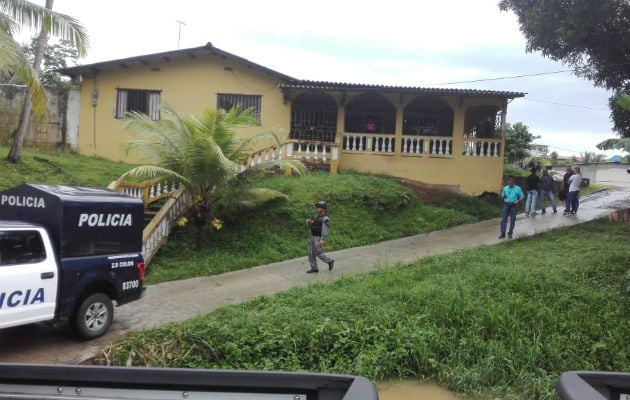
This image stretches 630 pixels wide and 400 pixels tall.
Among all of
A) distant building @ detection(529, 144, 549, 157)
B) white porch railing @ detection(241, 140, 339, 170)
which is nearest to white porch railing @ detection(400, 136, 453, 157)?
white porch railing @ detection(241, 140, 339, 170)

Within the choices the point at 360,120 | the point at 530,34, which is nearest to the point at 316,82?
the point at 360,120

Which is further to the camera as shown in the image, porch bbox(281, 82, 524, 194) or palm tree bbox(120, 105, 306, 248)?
porch bbox(281, 82, 524, 194)

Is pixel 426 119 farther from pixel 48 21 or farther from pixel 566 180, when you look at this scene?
pixel 48 21

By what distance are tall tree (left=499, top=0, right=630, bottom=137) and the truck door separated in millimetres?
12522

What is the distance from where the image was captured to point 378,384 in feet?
16.8

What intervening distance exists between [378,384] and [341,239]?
251 inches

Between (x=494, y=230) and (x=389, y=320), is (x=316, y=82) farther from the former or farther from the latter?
(x=389, y=320)

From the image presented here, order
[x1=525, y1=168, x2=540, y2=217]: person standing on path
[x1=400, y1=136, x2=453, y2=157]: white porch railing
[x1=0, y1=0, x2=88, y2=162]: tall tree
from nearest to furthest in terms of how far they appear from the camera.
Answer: [x1=0, y1=0, x2=88, y2=162]: tall tree, [x1=525, y1=168, x2=540, y2=217]: person standing on path, [x1=400, y1=136, x2=453, y2=157]: white porch railing

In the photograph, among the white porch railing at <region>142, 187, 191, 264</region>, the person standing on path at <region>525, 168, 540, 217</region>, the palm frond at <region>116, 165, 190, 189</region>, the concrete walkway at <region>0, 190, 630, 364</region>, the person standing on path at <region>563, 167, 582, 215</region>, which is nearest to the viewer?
the concrete walkway at <region>0, 190, 630, 364</region>

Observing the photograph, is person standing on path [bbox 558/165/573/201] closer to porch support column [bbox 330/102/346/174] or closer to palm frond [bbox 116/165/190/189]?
porch support column [bbox 330/102/346/174]

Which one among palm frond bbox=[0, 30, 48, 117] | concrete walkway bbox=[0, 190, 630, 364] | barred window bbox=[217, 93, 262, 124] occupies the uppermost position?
barred window bbox=[217, 93, 262, 124]

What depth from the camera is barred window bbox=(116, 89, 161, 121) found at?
57.2 ft

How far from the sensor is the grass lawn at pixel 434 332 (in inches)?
210

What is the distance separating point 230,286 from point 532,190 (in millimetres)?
9494
